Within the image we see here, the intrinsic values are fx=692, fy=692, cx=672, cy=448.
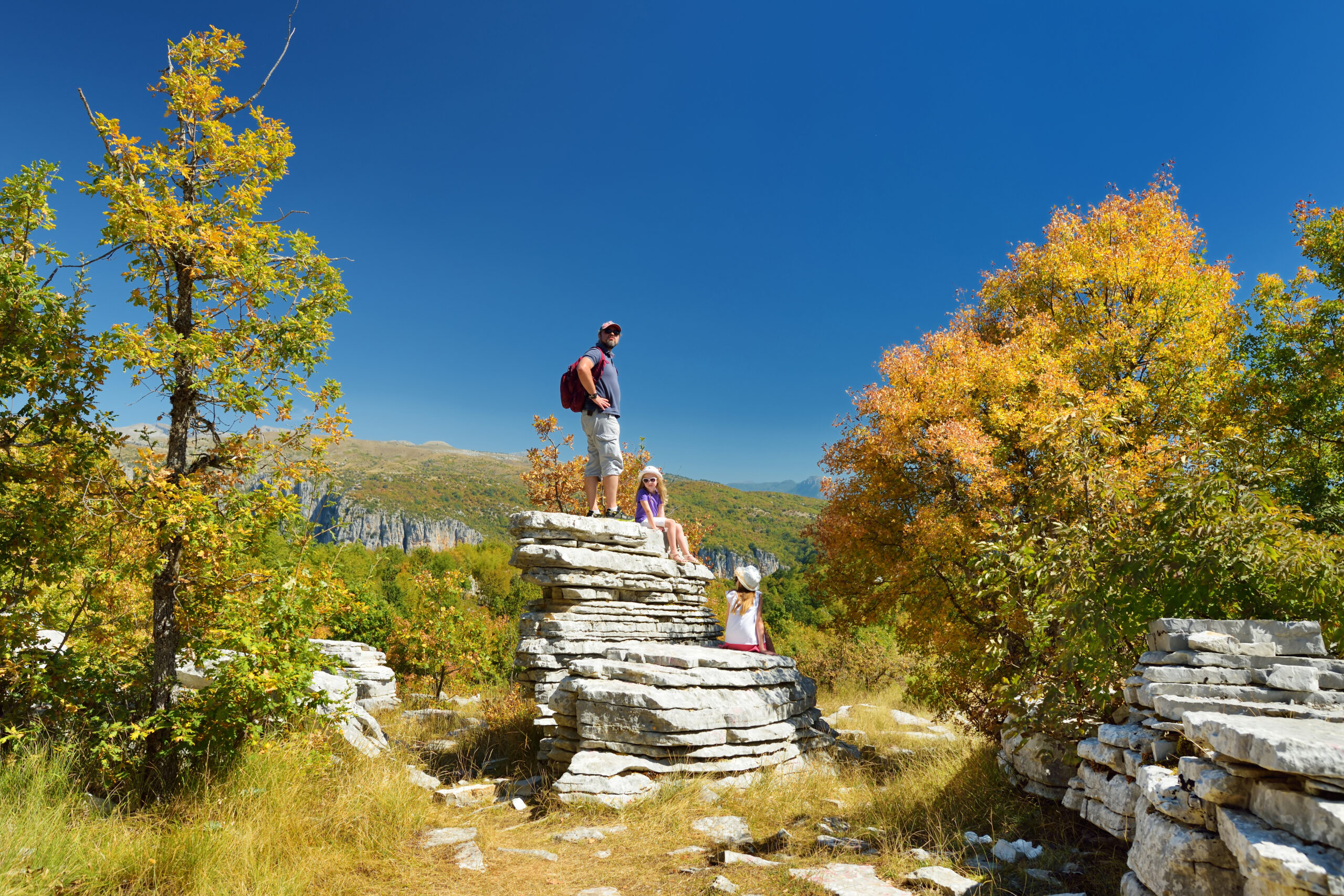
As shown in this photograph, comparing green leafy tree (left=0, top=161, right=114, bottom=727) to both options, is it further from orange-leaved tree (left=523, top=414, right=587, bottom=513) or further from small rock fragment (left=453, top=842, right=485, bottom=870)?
orange-leaved tree (left=523, top=414, right=587, bottom=513)

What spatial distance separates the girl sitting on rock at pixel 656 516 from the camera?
11.2 metres

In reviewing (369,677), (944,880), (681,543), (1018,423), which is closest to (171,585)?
(944,880)

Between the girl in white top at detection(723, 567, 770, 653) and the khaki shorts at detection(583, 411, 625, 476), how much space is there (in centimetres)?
240

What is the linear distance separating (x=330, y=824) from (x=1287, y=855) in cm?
616

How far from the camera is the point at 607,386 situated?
10047 mm

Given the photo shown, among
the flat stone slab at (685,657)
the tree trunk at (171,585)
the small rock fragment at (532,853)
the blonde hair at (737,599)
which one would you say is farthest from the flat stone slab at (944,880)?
the tree trunk at (171,585)

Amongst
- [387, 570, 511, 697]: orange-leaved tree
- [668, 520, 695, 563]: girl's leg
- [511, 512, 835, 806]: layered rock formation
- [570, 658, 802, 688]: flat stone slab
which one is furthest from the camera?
[387, 570, 511, 697]: orange-leaved tree

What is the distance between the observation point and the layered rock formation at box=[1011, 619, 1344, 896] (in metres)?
2.86

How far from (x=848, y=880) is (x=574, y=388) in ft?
23.1

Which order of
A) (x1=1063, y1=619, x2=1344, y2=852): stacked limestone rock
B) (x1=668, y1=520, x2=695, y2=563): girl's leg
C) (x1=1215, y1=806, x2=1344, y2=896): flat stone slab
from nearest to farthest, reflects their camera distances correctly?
(x1=1215, y1=806, x2=1344, y2=896): flat stone slab < (x1=1063, y1=619, x2=1344, y2=852): stacked limestone rock < (x1=668, y1=520, x2=695, y2=563): girl's leg

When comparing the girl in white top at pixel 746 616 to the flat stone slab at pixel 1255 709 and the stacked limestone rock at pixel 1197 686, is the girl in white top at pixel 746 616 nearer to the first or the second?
the stacked limestone rock at pixel 1197 686

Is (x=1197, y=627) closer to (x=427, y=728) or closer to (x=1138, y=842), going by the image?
(x=1138, y=842)

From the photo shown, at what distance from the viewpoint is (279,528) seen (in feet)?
21.1

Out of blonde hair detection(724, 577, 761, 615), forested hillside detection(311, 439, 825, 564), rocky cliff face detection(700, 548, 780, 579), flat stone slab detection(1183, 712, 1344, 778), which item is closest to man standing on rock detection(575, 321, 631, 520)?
blonde hair detection(724, 577, 761, 615)
